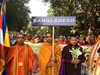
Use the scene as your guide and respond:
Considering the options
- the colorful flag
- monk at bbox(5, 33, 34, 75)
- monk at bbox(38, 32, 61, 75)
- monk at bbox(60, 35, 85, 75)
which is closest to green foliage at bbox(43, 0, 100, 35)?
monk at bbox(38, 32, 61, 75)

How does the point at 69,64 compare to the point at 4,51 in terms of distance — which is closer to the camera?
the point at 4,51

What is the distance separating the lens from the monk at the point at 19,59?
242 inches

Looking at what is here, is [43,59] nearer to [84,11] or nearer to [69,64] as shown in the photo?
[69,64]

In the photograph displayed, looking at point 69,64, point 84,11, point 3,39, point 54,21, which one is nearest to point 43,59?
point 69,64

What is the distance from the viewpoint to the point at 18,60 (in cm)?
620

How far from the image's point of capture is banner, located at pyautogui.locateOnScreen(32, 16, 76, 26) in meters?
6.41

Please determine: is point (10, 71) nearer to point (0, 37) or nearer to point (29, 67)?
point (29, 67)

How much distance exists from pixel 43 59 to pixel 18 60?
1.15 metres

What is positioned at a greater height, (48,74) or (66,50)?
(66,50)

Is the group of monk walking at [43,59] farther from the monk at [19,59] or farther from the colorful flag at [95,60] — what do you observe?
the colorful flag at [95,60]

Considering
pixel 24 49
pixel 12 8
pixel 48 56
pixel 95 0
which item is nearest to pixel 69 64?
pixel 48 56

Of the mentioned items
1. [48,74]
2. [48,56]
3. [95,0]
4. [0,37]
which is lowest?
[48,74]

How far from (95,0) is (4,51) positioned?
701 inches

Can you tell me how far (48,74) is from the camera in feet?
23.6
